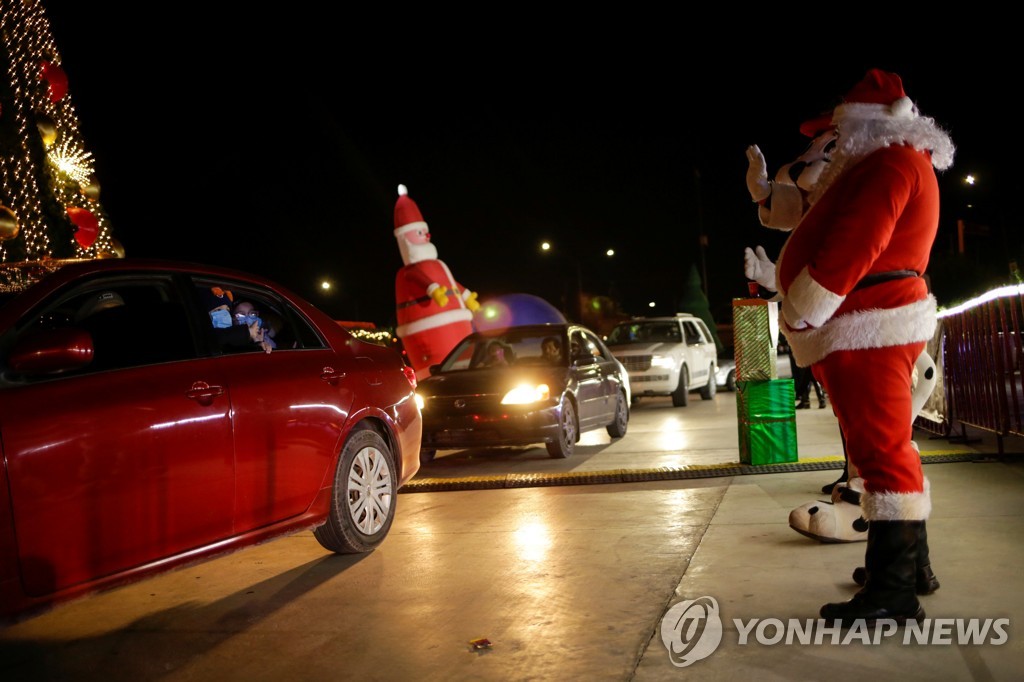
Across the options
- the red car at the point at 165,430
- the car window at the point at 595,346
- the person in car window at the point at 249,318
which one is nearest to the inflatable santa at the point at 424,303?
the car window at the point at 595,346

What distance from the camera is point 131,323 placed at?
4203 millimetres

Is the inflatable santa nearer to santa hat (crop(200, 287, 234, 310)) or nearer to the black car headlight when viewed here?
the black car headlight

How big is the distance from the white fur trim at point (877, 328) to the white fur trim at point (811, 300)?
6 centimetres

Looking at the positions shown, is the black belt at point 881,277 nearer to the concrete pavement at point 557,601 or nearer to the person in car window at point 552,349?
the concrete pavement at point 557,601

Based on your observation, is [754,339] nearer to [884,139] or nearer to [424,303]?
[884,139]

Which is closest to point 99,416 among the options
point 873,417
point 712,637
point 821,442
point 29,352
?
point 29,352

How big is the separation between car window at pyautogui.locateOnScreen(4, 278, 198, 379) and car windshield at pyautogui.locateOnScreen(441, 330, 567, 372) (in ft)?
19.6

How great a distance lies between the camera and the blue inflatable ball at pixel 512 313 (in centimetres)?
2045

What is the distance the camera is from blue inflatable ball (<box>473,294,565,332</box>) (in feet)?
67.1

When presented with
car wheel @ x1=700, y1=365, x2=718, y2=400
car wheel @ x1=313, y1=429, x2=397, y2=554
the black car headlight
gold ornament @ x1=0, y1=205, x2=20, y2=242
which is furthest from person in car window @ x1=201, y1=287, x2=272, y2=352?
car wheel @ x1=700, y1=365, x2=718, y2=400

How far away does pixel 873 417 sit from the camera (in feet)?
11.9

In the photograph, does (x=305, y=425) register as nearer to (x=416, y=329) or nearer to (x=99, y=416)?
(x=99, y=416)

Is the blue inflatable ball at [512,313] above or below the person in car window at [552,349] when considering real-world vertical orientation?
above

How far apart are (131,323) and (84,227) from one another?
1035cm
